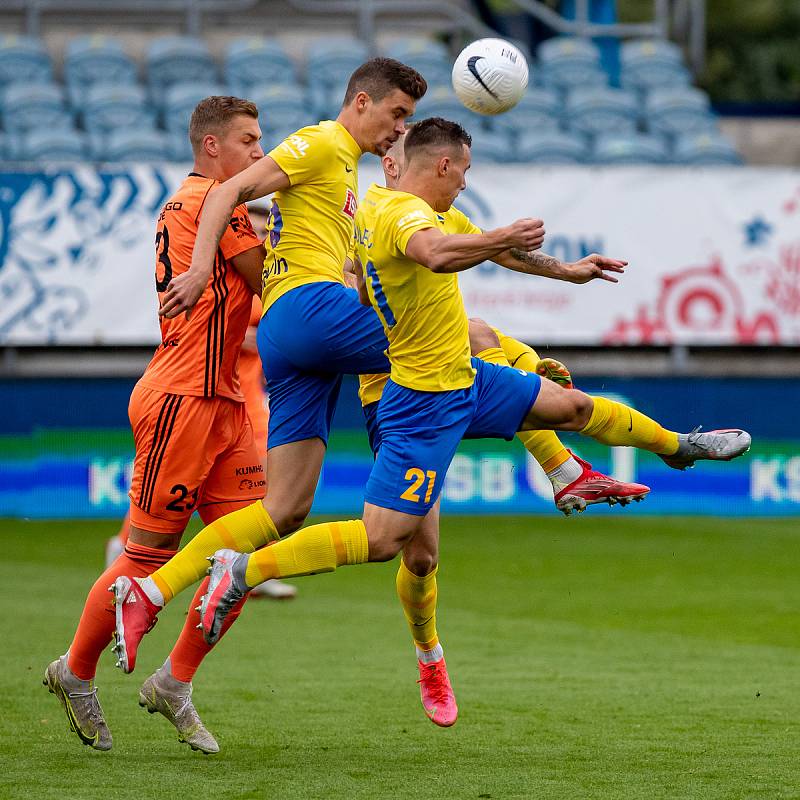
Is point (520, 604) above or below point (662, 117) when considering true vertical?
below

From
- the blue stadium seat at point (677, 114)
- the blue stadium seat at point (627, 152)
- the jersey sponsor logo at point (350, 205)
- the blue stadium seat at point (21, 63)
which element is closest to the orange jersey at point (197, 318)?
the jersey sponsor logo at point (350, 205)

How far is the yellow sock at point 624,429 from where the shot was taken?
6.01 metres

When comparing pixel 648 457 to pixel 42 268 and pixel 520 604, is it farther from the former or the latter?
pixel 42 268

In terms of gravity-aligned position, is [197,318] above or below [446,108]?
above

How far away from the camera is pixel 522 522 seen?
47.4ft

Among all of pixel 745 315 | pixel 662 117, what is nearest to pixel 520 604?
pixel 745 315

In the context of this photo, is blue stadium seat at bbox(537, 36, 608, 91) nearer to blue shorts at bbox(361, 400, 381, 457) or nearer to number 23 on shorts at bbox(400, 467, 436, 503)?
blue shorts at bbox(361, 400, 381, 457)

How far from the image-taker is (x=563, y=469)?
6367 mm

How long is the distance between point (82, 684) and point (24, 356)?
31.7 feet

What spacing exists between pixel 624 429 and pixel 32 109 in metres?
12.2

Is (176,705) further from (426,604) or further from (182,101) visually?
(182,101)

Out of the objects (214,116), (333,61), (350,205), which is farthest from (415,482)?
(333,61)

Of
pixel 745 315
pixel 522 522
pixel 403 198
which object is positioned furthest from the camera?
pixel 745 315

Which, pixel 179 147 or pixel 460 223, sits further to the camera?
pixel 179 147
